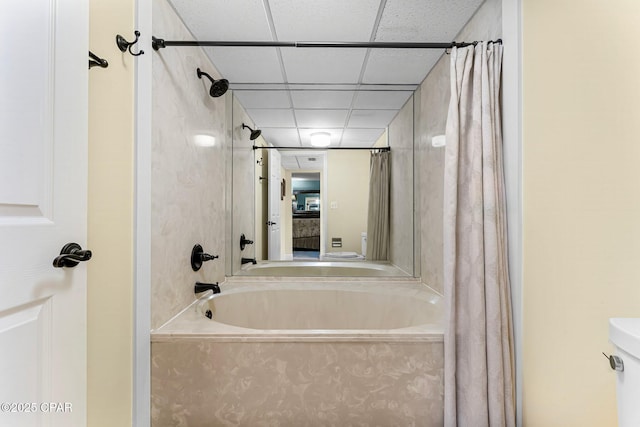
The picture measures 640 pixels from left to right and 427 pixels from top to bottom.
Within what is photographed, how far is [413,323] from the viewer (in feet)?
6.04

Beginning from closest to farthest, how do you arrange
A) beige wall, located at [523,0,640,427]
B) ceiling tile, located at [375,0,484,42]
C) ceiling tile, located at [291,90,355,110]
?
1. beige wall, located at [523,0,640,427]
2. ceiling tile, located at [375,0,484,42]
3. ceiling tile, located at [291,90,355,110]

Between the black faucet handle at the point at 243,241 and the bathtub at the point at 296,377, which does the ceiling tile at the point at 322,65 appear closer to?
the black faucet handle at the point at 243,241

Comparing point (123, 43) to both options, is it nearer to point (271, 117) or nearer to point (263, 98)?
point (263, 98)

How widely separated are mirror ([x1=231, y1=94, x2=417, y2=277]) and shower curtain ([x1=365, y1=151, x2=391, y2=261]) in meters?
0.04

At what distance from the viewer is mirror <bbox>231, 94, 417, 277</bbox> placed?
92.5 inches

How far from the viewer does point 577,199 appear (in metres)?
0.97

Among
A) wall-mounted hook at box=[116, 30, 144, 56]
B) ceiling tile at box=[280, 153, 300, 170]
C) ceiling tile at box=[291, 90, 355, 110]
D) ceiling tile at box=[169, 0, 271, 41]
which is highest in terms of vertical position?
ceiling tile at box=[169, 0, 271, 41]

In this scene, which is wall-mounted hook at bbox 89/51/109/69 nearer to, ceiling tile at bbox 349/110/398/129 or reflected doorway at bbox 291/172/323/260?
reflected doorway at bbox 291/172/323/260

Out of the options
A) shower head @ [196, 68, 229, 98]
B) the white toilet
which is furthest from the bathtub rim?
shower head @ [196, 68, 229, 98]

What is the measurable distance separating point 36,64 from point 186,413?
1274mm

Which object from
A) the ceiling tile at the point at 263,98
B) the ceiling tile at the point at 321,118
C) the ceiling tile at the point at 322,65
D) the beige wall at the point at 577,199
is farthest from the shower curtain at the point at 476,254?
the ceiling tile at the point at 263,98

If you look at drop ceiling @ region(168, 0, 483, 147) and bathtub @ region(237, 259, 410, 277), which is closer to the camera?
drop ceiling @ region(168, 0, 483, 147)

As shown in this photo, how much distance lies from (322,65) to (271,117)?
2.26 feet

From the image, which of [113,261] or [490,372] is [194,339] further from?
[490,372]
